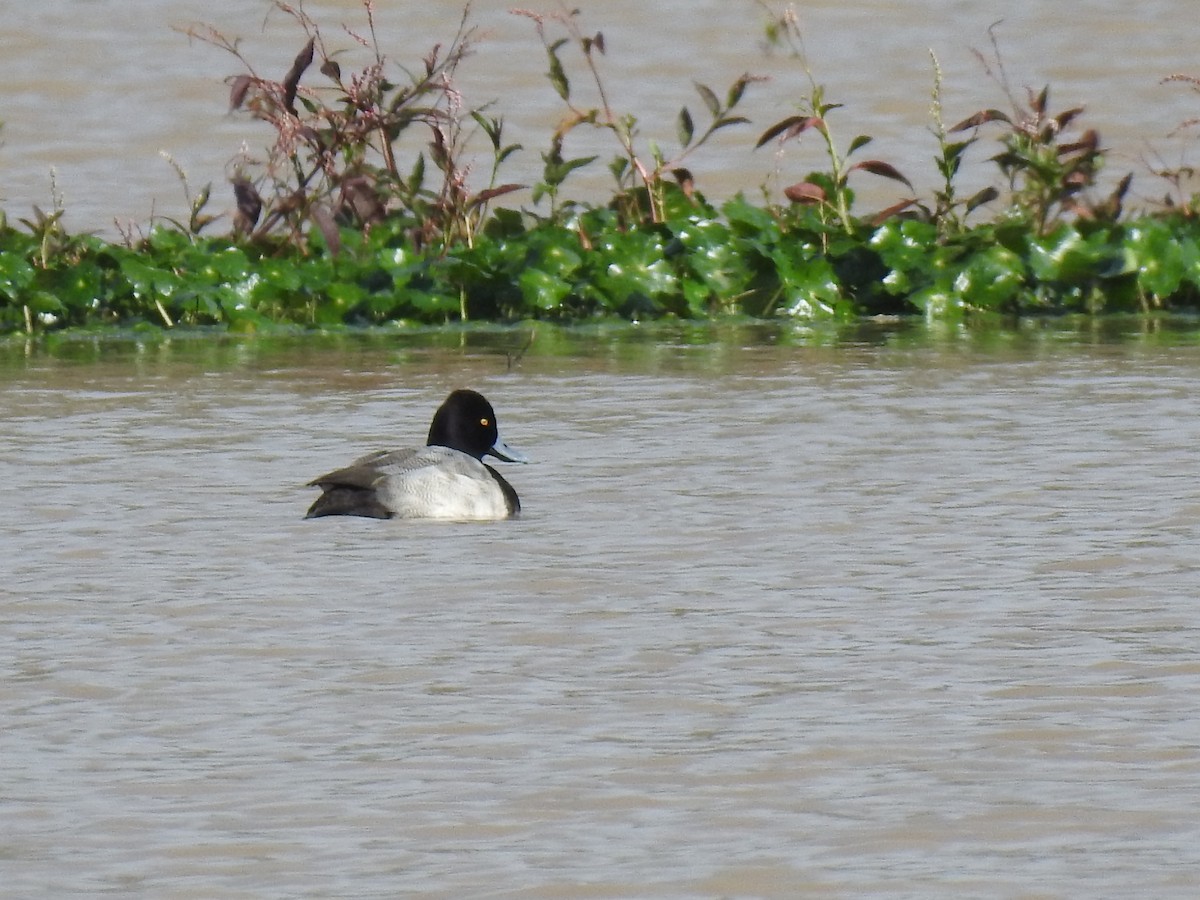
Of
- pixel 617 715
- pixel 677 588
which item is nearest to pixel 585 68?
pixel 677 588

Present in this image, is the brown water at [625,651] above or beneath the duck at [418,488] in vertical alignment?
beneath

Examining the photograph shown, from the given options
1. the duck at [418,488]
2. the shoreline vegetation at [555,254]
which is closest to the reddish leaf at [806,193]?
the shoreline vegetation at [555,254]

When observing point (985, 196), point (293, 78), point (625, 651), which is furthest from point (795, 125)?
point (625, 651)

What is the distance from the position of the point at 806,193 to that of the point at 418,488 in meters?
6.37

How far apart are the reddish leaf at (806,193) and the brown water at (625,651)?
3435 millimetres

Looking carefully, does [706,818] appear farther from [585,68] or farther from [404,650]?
[585,68]

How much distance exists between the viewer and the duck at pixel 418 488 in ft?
28.9

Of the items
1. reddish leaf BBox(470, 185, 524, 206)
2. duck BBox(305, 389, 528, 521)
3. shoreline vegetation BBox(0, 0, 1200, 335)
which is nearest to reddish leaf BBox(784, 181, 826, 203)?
shoreline vegetation BBox(0, 0, 1200, 335)

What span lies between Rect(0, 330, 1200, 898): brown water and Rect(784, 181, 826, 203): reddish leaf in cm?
344

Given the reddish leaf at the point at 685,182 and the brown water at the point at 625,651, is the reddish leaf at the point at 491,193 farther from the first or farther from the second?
the brown water at the point at 625,651

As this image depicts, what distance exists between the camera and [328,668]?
6.62m

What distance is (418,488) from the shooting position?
893 centimetres

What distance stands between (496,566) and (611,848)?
9.60ft

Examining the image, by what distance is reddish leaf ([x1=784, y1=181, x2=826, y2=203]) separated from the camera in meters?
14.9
